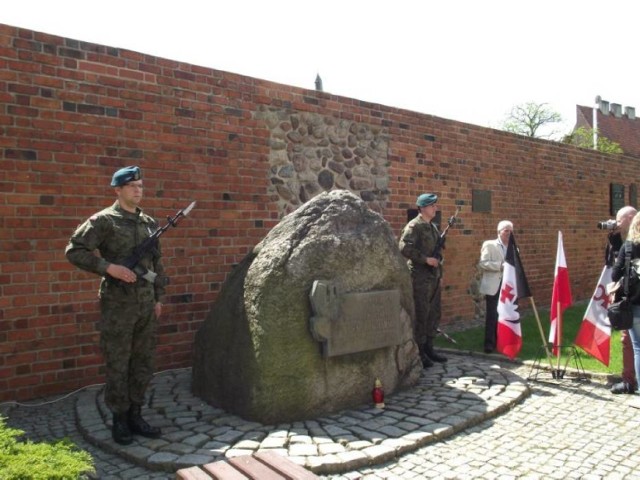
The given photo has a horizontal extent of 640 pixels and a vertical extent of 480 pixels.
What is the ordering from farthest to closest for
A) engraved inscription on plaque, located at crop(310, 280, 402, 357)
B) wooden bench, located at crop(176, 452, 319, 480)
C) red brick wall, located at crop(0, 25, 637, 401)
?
red brick wall, located at crop(0, 25, 637, 401) < engraved inscription on plaque, located at crop(310, 280, 402, 357) < wooden bench, located at crop(176, 452, 319, 480)

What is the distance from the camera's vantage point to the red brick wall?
15.4 feet

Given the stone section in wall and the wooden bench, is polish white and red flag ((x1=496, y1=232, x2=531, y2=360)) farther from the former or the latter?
the wooden bench

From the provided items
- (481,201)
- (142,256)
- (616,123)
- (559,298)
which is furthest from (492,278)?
(616,123)

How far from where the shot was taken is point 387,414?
14.1ft

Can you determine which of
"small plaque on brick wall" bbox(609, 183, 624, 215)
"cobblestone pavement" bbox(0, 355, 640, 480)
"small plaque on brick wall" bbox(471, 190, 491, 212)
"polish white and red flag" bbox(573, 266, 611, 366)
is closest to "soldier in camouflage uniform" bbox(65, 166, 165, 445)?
"cobblestone pavement" bbox(0, 355, 640, 480)

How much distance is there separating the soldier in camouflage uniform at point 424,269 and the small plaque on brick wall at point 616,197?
8765 millimetres

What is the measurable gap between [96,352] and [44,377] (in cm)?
48

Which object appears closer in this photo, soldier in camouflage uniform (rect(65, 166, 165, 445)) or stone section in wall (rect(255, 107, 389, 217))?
soldier in camouflage uniform (rect(65, 166, 165, 445))

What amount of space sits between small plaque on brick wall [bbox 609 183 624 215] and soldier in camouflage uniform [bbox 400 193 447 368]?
876 cm

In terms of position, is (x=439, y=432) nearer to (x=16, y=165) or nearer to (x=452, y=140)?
(x=16, y=165)

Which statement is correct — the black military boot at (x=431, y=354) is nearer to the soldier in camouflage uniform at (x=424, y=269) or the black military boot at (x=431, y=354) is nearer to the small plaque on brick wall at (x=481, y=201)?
the soldier in camouflage uniform at (x=424, y=269)

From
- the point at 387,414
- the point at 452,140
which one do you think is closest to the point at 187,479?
the point at 387,414

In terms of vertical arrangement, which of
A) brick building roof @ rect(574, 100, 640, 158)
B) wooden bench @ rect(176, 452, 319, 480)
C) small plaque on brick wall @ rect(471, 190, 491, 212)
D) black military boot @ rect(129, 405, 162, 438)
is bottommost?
black military boot @ rect(129, 405, 162, 438)

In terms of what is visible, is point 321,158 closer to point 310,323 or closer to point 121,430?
point 310,323
